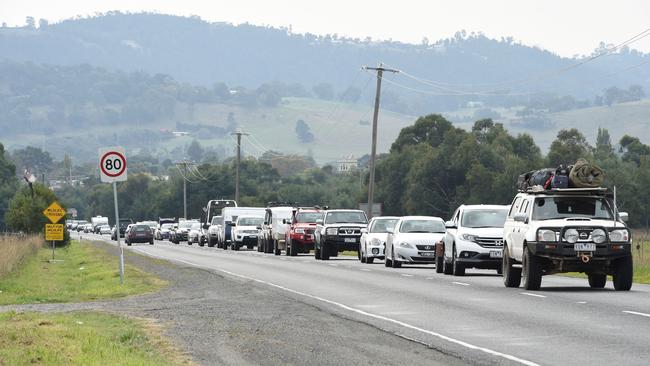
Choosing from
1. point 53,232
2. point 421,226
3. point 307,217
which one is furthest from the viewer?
point 53,232

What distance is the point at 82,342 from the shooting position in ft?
55.8

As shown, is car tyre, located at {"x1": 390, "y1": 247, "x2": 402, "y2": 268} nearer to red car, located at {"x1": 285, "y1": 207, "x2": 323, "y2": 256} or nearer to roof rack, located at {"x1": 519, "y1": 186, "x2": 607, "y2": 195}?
roof rack, located at {"x1": 519, "y1": 186, "x2": 607, "y2": 195}

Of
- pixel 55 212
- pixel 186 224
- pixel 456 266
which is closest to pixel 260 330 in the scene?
pixel 456 266

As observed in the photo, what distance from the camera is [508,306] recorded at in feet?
76.5

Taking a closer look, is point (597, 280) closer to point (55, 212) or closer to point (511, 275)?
point (511, 275)

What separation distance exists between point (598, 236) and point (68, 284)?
717 inches

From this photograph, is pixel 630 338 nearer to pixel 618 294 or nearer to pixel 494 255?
pixel 618 294

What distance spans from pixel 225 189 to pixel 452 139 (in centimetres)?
5818

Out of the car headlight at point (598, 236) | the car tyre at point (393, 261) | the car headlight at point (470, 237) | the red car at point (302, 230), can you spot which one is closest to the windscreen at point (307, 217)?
the red car at point (302, 230)

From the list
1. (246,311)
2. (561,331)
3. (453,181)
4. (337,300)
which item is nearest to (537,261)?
(337,300)

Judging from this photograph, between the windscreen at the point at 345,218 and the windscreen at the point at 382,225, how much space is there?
17.0 ft

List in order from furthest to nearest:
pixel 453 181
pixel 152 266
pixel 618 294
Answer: pixel 453 181
pixel 152 266
pixel 618 294

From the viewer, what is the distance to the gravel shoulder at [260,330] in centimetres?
1553

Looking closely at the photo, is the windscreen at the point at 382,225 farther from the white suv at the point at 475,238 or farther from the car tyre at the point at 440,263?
the white suv at the point at 475,238
